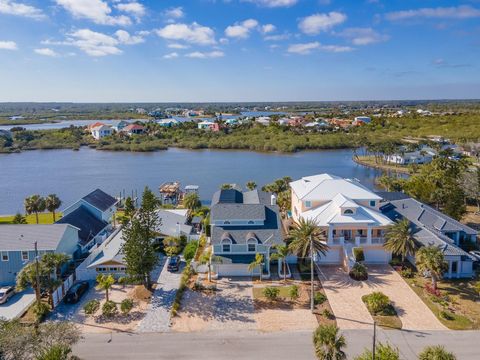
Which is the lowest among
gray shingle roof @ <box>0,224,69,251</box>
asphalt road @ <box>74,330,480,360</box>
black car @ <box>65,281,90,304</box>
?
asphalt road @ <box>74,330,480,360</box>

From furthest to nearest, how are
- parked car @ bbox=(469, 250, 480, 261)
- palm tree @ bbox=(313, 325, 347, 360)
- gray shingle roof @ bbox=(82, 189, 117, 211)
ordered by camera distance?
1. gray shingle roof @ bbox=(82, 189, 117, 211)
2. parked car @ bbox=(469, 250, 480, 261)
3. palm tree @ bbox=(313, 325, 347, 360)

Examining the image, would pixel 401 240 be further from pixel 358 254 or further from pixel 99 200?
pixel 99 200

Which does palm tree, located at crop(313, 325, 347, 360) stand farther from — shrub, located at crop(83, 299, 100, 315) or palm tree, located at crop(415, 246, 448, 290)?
shrub, located at crop(83, 299, 100, 315)

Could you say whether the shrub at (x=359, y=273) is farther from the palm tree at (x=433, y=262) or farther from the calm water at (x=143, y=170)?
the calm water at (x=143, y=170)

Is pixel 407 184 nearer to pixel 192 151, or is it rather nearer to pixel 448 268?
pixel 448 268

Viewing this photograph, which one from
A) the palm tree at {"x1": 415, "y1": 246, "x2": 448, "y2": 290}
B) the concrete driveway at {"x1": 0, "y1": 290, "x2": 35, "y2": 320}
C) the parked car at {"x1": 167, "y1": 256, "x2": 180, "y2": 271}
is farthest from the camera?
the parked car at {"x1": 167, "y1": 256, "x2": 180, "y2": 271}

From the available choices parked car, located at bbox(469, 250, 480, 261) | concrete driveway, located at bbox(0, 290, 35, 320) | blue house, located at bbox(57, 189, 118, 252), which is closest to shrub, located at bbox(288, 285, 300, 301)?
parked car, located at bbox(469, 250, 480, 261)

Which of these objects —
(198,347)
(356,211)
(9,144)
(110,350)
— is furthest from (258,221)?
(9,144)

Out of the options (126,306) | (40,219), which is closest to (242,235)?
(126,306)
